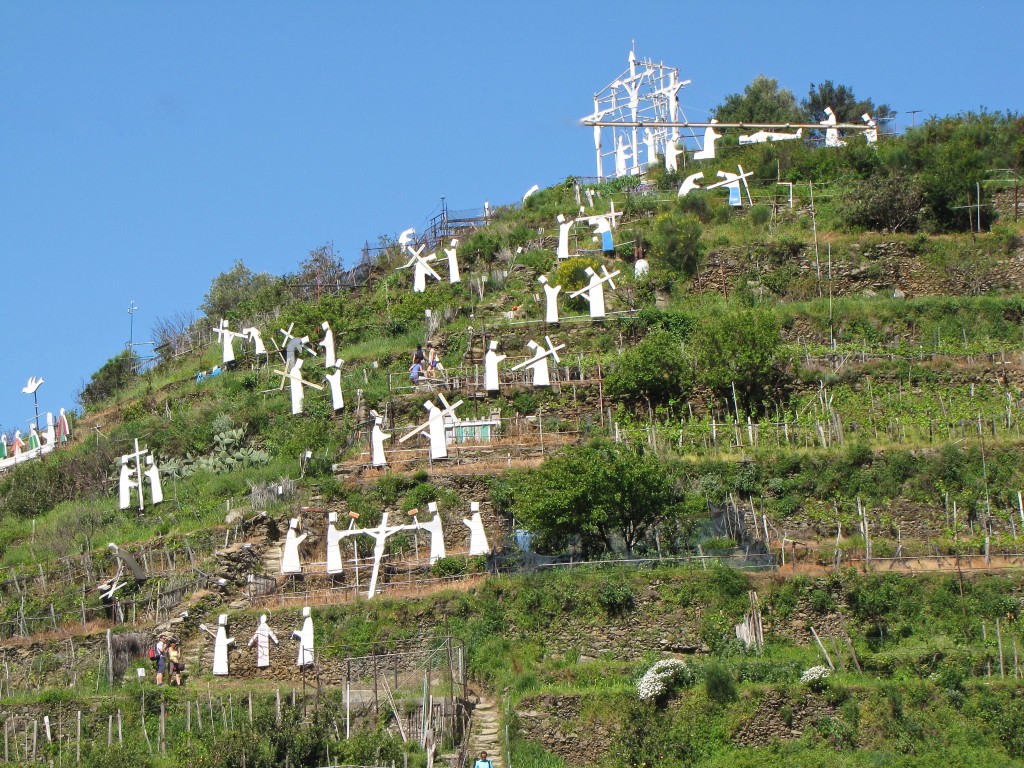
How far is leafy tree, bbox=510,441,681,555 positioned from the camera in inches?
1700

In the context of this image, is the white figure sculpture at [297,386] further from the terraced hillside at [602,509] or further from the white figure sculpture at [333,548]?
the white figure sculpture at [333,548]

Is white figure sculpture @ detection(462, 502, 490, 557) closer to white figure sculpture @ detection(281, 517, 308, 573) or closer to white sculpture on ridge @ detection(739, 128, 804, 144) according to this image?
white figure sculpture @ detection(281, 517, 308, 573)

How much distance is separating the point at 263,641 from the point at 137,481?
1258cm

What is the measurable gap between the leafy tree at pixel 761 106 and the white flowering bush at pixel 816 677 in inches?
1855

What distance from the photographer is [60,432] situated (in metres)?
64.0

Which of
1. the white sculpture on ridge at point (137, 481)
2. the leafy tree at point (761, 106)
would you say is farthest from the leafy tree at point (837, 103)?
the white sculpture on ridge at point (137, 481)

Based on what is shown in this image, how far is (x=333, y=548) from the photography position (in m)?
45.0

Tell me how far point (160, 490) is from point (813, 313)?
20015mm

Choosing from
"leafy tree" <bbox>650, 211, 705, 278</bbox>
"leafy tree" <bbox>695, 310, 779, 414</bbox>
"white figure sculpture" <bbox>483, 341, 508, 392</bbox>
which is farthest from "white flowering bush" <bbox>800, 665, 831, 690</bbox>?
"leafy tree" <bbox>650, 211, 705, 278</bbox>

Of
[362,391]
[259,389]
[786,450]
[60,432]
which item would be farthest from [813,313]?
[60,432]

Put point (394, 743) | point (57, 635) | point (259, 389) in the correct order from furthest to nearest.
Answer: point (259, 389) < point (57, 635) < point (394, 743)

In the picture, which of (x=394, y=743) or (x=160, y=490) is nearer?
(x=394, y=743)

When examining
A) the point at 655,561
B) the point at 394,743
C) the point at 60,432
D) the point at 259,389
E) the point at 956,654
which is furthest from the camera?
the point at 60,432

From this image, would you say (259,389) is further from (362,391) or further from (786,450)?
(786,450)
